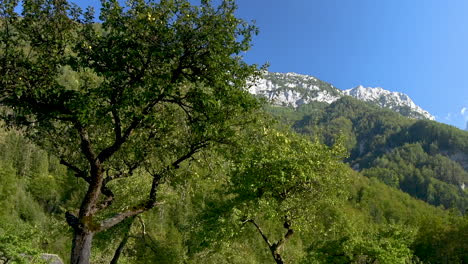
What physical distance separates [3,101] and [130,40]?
4.83 m

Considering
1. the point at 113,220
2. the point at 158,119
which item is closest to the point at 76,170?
the point at 113,220

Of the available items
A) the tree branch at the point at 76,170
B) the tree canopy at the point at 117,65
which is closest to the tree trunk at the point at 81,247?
the tree canopy at the point at 117,65

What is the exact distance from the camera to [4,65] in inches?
459

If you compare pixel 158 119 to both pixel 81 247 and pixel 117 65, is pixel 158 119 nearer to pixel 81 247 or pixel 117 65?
pixel 117 65

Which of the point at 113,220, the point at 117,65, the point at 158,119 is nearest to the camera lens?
the point at 117,65

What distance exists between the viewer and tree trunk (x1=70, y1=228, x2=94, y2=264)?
41.8 feet

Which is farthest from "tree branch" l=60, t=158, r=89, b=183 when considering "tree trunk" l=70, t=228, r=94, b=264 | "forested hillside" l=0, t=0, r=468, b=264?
"tree trunk" l=70, t=228, r=94, b=264

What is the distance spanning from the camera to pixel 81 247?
13.0 meters

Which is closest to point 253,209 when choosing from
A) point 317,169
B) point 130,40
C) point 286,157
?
point 286,157

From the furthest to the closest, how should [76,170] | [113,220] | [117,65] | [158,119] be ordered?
[76,170], [113,220], [158,119], [117,65]

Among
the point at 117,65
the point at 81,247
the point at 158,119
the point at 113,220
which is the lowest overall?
the point at 81,247

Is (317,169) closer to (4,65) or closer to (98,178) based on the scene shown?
(98,178)

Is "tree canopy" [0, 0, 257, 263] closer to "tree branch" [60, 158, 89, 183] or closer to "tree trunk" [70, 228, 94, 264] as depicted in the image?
"tree trunk" [70, 228, 94, 264]

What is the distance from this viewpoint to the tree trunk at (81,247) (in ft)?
41.8
